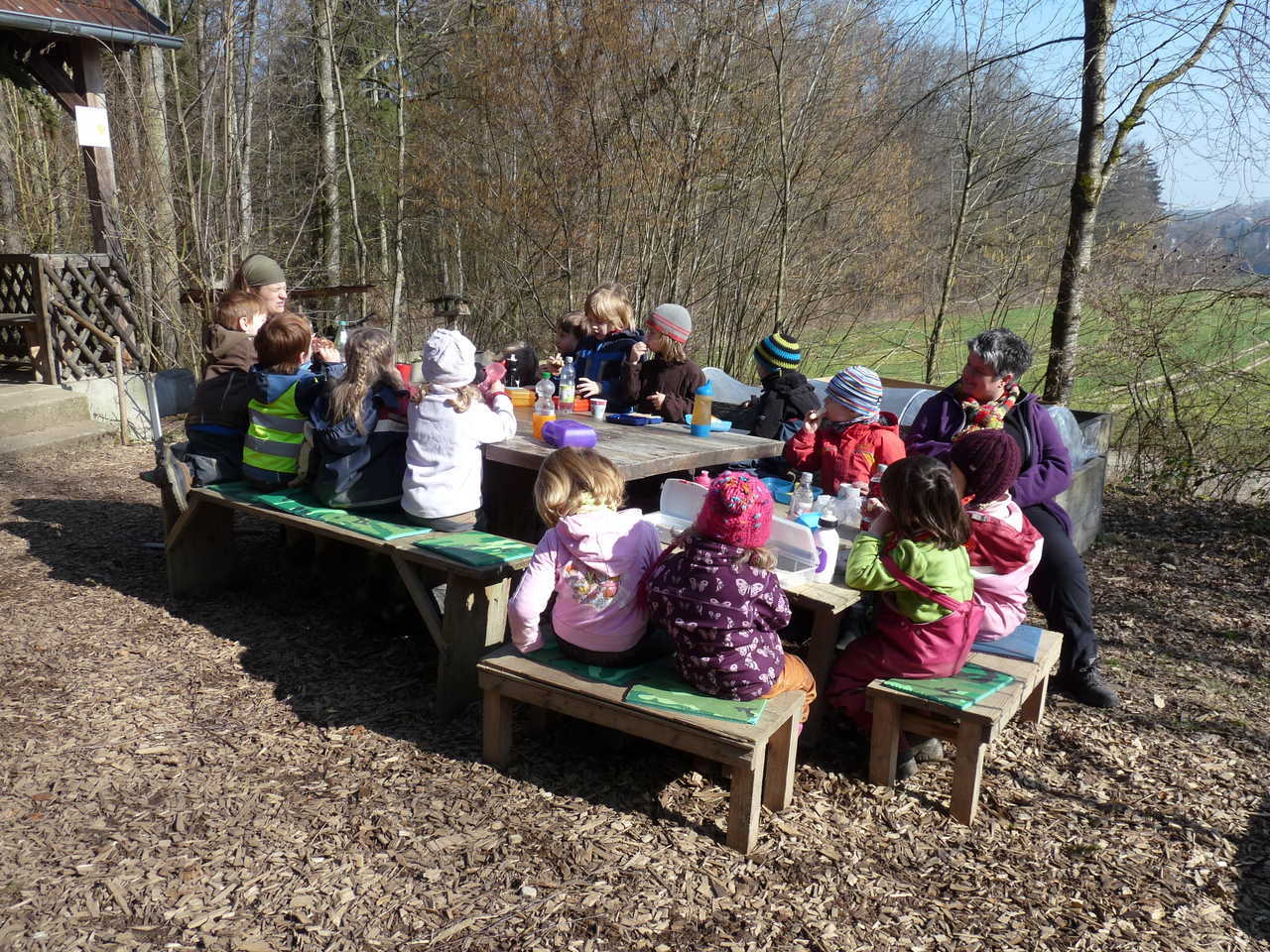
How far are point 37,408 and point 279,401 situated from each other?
5.16m

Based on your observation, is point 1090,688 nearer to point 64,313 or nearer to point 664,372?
point 664,372

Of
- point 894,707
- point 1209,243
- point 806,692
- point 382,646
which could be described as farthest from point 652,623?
point 1209,243

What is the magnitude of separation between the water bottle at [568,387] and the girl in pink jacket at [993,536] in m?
2.63

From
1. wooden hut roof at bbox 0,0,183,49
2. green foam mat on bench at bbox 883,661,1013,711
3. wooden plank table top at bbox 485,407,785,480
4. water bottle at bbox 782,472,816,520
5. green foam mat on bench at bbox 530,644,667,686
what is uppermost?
wooden hut roof at bbox 0,0,183,49

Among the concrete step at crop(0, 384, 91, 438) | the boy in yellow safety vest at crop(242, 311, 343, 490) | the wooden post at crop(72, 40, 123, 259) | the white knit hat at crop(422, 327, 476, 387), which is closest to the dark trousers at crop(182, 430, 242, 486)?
the boy in yellow safety vest at crop(242, 311, 343, 490)

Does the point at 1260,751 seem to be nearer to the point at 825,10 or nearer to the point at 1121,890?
the point at 1121,890

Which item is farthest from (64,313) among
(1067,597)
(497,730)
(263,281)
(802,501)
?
(1067,597)

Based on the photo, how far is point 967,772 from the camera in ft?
10.6

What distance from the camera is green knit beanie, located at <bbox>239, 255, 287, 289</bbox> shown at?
573 centimetres

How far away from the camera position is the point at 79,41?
9344mm

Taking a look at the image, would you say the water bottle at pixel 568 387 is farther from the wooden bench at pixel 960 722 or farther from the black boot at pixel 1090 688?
the black boot at pixel 1090 688

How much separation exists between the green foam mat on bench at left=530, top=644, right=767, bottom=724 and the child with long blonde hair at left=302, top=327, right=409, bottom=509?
154 centimetres

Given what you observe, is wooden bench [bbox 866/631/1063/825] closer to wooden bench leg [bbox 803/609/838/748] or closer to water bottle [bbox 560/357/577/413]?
wooden bench leg [bbox 803/609/838/748]

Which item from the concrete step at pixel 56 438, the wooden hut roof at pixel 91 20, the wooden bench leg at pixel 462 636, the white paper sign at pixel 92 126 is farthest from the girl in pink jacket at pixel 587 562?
the white paper sign at pixel 92 126
